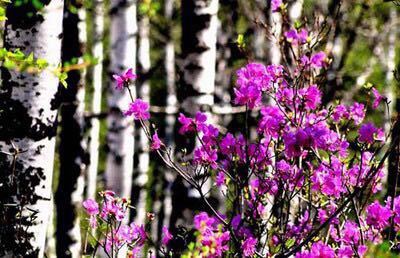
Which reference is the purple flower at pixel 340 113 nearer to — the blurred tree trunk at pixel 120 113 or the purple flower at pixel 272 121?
the purple flower at pixel 272 121

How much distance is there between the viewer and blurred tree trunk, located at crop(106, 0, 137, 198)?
6410 millimetres

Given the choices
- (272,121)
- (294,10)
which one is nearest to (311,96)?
(272,121)

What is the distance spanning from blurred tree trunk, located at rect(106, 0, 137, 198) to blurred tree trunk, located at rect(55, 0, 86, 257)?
0.38 m

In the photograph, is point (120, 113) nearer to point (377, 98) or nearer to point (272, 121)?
point (272, 121)

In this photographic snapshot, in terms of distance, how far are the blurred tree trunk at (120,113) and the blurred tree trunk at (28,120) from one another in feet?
8.54

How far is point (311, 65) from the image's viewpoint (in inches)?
176

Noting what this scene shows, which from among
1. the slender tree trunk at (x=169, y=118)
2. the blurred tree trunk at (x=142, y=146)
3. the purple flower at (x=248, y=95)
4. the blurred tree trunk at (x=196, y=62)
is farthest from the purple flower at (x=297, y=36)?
the slender tree trunk at (x=169, y=118)

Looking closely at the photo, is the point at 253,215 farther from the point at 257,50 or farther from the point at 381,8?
the point at 381,8

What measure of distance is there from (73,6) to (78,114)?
1033 millimetres

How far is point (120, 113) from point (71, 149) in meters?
0.65

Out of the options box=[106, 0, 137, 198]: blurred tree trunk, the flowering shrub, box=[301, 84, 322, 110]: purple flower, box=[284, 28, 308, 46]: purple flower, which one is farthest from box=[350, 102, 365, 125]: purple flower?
box=[106, 0, 137, 198]: blurred tree trunk

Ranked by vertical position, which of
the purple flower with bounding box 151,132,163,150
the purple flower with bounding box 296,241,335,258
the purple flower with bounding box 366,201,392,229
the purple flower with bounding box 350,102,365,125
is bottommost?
the purple flower with bounding box 296,241,335,258

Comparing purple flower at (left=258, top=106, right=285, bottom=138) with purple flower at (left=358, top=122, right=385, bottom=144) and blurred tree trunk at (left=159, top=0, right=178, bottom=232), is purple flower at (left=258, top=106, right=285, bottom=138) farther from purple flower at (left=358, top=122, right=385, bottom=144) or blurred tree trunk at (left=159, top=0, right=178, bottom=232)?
blurred tree trunk at (left=159, top=0, right=178, bottom=232)

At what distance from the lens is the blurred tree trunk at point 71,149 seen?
19.4 ft
